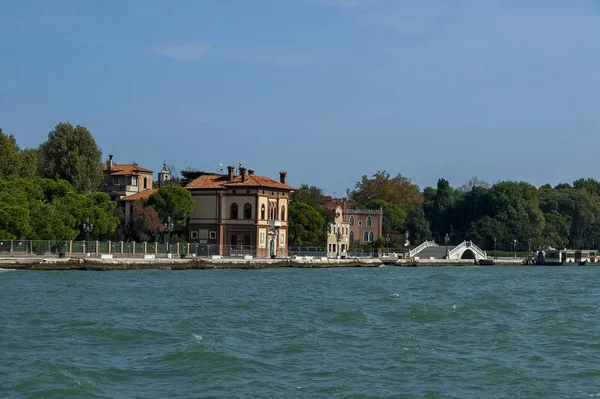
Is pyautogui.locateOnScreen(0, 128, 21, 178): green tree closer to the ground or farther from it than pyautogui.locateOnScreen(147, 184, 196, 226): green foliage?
farther from it

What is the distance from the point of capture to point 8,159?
74.4m

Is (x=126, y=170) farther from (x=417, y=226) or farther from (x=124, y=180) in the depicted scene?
(x=417, y=226)

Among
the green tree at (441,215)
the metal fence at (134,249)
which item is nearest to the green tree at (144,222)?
the metal fence at (134,249)

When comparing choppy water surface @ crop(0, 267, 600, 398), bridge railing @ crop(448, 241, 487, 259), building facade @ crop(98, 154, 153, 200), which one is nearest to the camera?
choppy water surface @ crop(0, 267, 600, 398)

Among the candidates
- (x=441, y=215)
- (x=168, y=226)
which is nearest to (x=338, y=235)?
(x=168, y=226)

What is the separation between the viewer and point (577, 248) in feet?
420

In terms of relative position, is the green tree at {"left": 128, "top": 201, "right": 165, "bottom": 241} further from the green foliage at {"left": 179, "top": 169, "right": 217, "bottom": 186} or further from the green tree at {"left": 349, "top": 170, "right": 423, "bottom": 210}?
the green tree at {"left": 349, "top": 170, "right": 423, "bottom": 210}

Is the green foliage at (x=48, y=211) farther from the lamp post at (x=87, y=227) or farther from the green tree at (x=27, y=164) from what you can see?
the green tree at (x=27, y=164)

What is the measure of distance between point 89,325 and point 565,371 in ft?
43.0

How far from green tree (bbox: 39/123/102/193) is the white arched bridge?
3407 cm

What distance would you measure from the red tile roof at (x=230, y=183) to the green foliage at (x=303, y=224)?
5927 millimetres

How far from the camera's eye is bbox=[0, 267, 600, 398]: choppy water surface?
19.8 meters

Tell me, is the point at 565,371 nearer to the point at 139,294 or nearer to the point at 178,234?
the point at 139,294

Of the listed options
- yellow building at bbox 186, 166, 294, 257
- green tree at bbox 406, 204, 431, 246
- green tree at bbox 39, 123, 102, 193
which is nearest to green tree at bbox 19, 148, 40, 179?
green tree at bbox 39, 123, 102, 193
